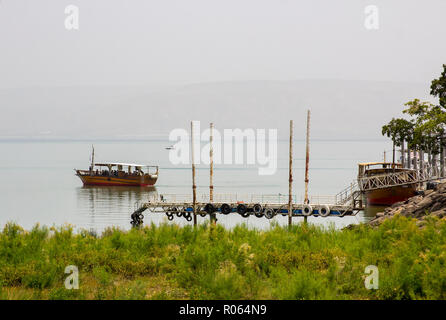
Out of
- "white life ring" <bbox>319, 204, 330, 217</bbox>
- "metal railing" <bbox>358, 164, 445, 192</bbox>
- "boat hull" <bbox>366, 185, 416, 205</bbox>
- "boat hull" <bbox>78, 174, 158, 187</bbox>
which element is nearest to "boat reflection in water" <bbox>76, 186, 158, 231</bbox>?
"boat hull" <bbox>78, 174, 158, 187</bbox>

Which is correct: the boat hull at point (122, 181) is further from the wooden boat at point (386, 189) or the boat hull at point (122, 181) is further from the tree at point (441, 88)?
the tree at point (441, 88)

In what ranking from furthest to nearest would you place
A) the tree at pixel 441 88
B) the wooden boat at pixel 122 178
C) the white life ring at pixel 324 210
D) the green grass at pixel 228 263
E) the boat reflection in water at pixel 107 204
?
1. the wooden boat at pixel 122 178
2. the boat reflection in water at pixel 107 204
3. the tree at pixel 441 88
4. the white life ring at pixel 324 210
5. the green grass at pixel 228 263

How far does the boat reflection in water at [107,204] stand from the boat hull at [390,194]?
23107mm

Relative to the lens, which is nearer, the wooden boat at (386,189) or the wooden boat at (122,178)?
the wooden boat at (386,189)

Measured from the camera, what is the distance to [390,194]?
195ft

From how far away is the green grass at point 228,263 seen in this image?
470 inches

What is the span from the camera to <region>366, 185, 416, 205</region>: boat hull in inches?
2327

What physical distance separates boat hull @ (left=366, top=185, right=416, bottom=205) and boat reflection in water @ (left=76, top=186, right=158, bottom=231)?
2311cm

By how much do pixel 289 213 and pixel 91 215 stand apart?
3392cm

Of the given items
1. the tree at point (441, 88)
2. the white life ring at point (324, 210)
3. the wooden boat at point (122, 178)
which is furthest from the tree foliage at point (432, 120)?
the wooden boat at point (122, 178)

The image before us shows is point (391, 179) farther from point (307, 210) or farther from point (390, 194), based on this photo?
point (307, 210)

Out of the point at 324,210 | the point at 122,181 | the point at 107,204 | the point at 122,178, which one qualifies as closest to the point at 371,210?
the point at 324,210
